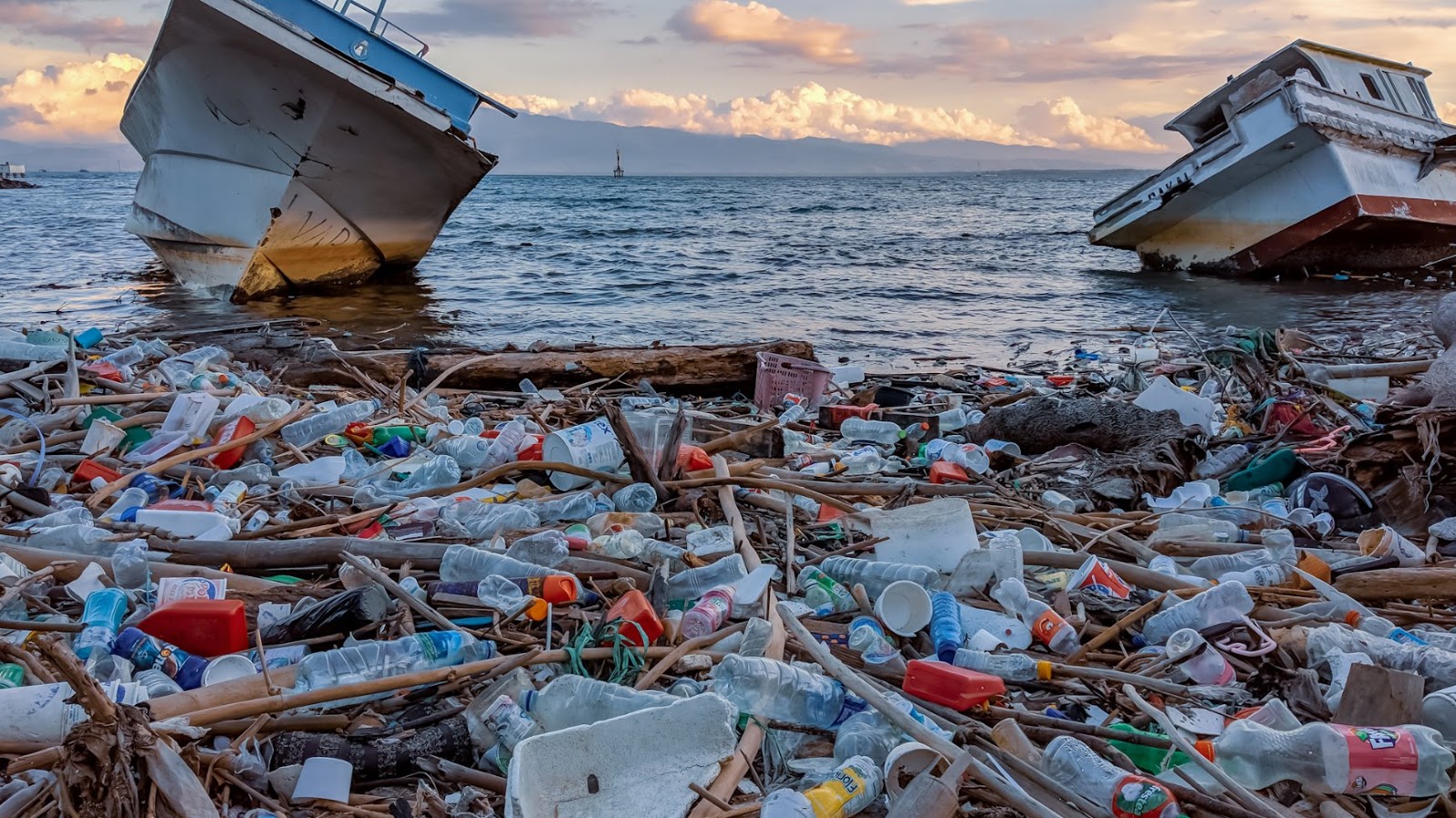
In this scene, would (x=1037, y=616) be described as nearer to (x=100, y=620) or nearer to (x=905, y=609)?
(x=905, y=609)

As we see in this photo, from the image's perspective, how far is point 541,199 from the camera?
5388 centimetres

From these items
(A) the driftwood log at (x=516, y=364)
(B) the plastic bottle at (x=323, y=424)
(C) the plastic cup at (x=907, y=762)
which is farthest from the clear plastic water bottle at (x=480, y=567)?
(A) the driftwood log at (x=516, y=364)

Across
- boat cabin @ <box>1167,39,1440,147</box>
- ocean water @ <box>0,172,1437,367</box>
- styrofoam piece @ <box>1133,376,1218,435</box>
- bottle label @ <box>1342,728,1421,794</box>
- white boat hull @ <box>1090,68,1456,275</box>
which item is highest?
boat cabin @ <box>1167,39,1440,147</box>

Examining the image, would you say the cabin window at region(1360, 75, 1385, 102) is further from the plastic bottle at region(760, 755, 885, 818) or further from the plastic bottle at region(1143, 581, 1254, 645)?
the plastic bottle at region(760, 755, 885, 818)

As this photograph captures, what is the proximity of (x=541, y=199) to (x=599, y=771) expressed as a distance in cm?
5444

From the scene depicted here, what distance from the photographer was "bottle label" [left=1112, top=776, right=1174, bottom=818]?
175 centimetres

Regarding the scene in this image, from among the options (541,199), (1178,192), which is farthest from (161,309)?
(541,199)

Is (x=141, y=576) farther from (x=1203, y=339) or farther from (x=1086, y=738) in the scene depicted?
(x=1203, y=339)

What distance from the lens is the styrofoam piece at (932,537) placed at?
10.1ft

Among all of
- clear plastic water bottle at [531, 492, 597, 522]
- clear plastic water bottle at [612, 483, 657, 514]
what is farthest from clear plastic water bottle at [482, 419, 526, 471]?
clear plastic water bottle at [612, 483, 657, 514]

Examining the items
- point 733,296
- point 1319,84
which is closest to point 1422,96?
point 1319,84

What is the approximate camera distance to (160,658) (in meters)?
2.21

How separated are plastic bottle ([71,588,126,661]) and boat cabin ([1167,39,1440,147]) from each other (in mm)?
14630

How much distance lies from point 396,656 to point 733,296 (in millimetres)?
11961
